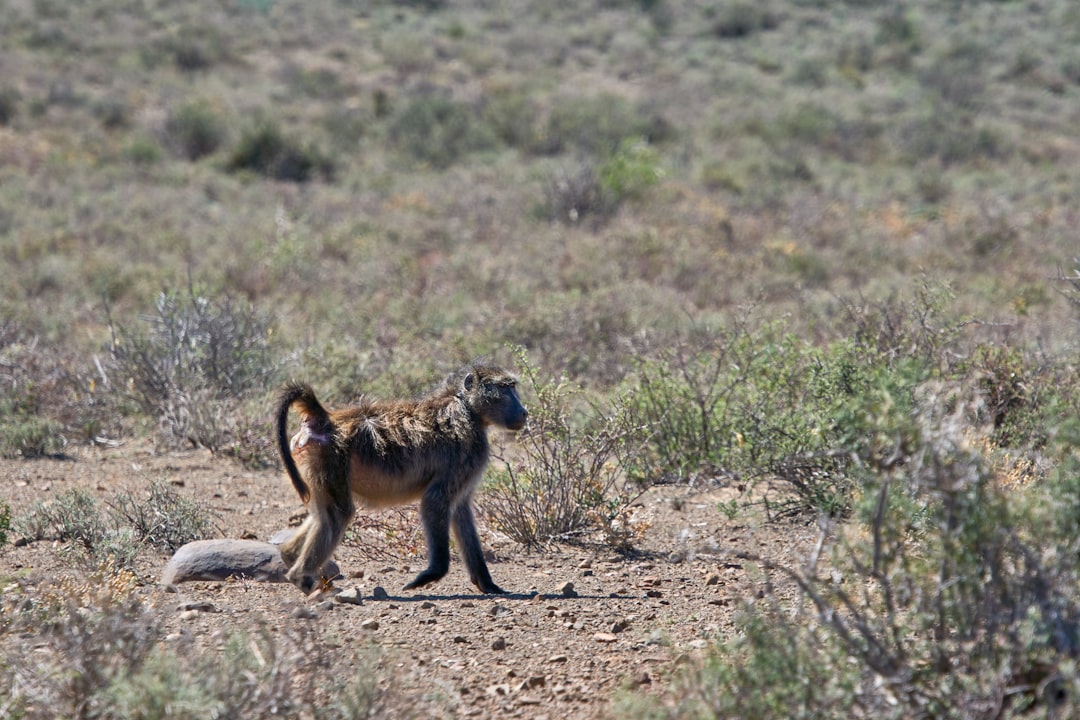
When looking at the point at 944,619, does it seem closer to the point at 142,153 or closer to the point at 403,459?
the point at 403,459

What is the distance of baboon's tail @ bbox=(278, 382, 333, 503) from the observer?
524 centimetres

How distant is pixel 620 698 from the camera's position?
3.77 metres

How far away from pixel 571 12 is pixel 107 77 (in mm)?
19866

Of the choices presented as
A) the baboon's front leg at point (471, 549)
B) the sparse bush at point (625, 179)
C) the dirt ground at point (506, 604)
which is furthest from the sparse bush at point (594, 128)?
the baboon's front leg at point (471, 549)

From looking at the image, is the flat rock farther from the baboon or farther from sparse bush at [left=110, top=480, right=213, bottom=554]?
sparse bush at [left=110, top=480, right=213, bottom=554]

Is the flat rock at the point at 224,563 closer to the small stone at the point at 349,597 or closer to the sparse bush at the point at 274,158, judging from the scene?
the small stone at the point at 349,597

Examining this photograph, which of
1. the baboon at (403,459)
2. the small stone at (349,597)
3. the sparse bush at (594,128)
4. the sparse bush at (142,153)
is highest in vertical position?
the baboon at (403,459)

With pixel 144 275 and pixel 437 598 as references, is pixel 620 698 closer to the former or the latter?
pixel 437 598

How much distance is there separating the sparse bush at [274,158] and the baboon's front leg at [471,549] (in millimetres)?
18651

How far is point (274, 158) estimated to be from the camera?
2362 centimetres

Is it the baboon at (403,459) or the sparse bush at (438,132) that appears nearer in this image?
the baboon at (403,459)

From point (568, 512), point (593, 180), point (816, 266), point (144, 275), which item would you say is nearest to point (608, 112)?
point (593, 180)

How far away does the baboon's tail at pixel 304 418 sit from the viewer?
524cm

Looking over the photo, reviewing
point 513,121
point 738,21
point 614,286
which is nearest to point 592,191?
point 614,286
